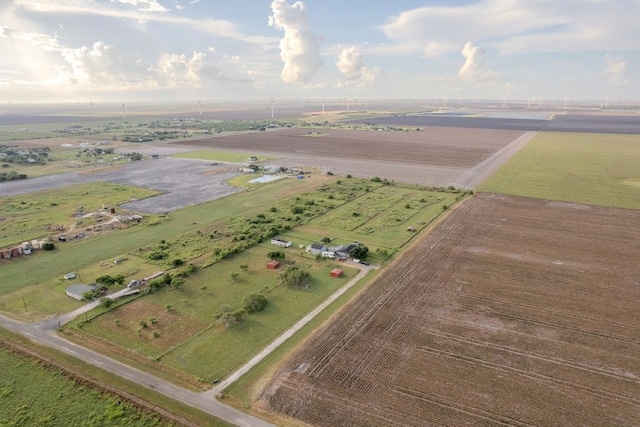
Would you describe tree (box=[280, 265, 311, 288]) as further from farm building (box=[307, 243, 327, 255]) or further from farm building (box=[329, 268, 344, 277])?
farm building (box=[307, 243, 327, 255])

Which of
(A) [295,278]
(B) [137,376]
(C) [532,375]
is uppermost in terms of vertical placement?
(A) [295,278]

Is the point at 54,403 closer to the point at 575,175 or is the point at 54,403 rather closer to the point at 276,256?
the point at 276,256

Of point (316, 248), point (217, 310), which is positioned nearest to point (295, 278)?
point (217, 310)

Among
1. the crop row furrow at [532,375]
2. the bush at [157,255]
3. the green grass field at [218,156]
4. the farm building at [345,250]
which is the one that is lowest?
the crop row furrow at [532,375]

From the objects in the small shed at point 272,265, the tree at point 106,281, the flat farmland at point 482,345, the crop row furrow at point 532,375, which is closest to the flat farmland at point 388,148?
the flat farmland at point 482,345

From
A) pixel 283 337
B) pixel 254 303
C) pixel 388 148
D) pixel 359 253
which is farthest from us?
pixel 388 148

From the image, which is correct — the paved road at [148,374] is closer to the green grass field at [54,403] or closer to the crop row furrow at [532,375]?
the green grass field at [54,403]
